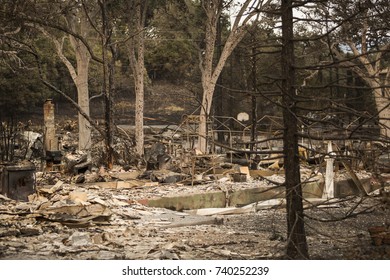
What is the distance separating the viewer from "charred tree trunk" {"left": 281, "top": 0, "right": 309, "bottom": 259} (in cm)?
649

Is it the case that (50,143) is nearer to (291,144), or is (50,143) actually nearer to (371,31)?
(371,31)

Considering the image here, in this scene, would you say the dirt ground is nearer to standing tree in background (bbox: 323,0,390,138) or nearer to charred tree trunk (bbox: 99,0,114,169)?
standing tree in background (bbox: 323,0,390,138)

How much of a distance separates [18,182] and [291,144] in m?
6.36

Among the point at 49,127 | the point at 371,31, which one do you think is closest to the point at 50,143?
the point at 49,127

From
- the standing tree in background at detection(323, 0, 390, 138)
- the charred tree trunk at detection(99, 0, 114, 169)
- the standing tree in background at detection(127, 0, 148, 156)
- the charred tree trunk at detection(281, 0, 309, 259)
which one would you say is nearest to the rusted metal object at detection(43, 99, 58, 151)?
the charred tree trunk at detection(99, 0, 114, 169)

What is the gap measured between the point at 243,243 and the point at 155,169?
8683mm

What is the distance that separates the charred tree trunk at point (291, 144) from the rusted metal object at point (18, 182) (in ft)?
20.1

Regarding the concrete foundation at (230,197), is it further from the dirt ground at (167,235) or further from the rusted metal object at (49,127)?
the rusted metal object at (49,127)

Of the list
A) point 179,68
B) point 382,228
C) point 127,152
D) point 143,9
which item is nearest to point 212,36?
point 143,9

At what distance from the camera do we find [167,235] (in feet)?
28.5

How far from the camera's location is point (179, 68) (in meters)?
30.8

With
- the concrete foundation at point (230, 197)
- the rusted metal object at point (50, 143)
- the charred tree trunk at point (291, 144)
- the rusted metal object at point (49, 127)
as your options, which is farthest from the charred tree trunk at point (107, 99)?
the charred tree trunk at point (291, 144)

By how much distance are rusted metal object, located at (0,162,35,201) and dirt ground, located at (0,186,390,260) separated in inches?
18.1
